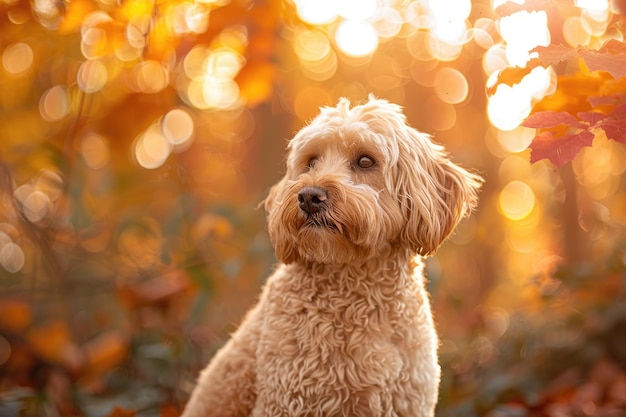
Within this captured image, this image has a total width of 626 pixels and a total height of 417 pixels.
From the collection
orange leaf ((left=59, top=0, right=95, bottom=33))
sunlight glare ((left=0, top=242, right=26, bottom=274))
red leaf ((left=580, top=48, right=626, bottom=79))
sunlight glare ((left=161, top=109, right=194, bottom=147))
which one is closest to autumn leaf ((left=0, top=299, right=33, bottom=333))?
orange leaf ((left=59, top=0, right=95, bottom=33))

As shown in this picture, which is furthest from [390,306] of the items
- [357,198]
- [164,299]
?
[164,299]

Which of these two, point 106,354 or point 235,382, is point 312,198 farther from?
point 106,354

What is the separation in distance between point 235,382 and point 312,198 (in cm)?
106

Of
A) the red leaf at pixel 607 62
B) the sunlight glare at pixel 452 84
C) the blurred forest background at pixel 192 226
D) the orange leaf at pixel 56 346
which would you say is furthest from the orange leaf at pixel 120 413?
the sunlight glare at pixel 452 84

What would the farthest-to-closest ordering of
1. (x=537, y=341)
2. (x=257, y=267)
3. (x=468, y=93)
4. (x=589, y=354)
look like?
(x=468, y=93) < (x=257, y=267) < (x=537, y=341) < (x=589, y=354)

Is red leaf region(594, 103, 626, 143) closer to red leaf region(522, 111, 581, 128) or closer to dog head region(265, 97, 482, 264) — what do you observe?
red leaf region(522, 111, 581, 128)

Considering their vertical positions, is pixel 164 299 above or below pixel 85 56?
below

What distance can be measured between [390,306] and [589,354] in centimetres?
289

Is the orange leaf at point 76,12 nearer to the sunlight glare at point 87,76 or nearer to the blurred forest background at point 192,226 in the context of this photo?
the blurred forest background at point 192,226

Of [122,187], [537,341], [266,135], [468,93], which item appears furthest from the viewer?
[468,93]

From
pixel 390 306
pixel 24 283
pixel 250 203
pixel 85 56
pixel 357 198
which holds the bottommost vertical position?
pixel 24 283

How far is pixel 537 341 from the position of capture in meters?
5.67

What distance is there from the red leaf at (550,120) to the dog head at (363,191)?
2.10 ft

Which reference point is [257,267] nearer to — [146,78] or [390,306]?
[146,78]
